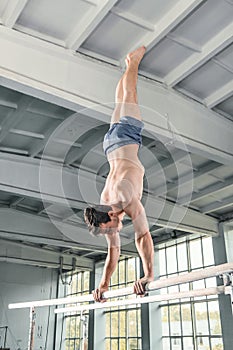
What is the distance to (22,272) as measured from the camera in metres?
8.39

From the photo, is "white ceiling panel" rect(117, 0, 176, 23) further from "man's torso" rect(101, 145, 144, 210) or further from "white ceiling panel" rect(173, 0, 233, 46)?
"man's torso" rect(101, 145, 144, 210)

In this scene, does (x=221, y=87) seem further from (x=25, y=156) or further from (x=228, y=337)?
(x=228, y=337)

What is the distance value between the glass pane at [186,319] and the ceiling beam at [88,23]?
A: 4.71 meters

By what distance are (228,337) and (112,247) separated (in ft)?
11.9

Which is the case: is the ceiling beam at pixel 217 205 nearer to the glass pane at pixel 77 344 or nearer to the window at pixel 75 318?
the window at pixel 75 318

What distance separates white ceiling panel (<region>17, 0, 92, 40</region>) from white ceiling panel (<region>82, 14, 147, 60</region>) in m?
0.16

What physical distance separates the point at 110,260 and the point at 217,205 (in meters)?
3.45

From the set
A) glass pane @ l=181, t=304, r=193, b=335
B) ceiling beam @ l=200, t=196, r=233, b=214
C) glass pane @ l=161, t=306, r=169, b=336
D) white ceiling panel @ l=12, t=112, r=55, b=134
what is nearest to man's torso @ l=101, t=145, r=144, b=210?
white ceiling panel @ l=12, t=112, r=55, b=134

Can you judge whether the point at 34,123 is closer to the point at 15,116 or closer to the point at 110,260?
the point at 15,116

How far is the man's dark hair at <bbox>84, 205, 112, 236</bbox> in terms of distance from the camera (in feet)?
5.23

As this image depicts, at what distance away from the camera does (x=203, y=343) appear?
547cm

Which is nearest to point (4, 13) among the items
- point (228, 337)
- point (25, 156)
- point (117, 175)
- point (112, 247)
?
point (117, 175)

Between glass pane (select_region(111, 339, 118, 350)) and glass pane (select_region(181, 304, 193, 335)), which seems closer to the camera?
glass pane (select_region(181, 304, 193, 335))

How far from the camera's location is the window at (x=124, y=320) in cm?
671
